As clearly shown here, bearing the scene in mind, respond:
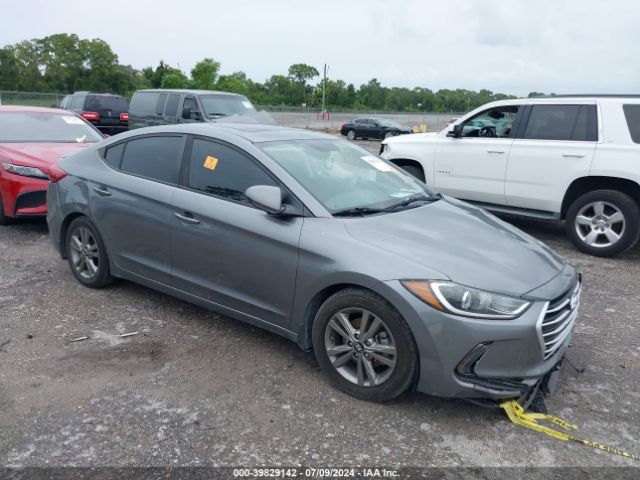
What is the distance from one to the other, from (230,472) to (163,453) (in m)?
0.39

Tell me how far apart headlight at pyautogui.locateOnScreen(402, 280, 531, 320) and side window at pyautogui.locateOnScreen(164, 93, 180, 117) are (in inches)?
408

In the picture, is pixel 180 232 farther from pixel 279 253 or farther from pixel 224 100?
pixel 224 100

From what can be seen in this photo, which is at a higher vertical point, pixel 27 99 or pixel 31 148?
pixel 31 148

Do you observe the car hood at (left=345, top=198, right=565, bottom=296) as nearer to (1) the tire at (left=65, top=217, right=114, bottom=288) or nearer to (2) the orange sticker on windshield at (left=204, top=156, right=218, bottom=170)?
(2) the orange sticker on windshield at (left=204, top=156, right=218, bottom=170)

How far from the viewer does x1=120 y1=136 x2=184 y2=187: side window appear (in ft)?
14.6

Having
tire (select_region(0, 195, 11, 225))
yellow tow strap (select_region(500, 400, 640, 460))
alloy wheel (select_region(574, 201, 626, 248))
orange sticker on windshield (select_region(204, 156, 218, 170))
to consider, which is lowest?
tire (select_region(0, 195, 11, 225))

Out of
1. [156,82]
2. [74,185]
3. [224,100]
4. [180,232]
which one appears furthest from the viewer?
[156,82]

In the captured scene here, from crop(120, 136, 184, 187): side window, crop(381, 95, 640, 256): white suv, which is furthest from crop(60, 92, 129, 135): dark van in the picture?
crop(120, 136, 184, 187): side window

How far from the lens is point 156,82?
223 feet

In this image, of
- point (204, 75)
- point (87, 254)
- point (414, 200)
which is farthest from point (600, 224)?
point (204, 75)

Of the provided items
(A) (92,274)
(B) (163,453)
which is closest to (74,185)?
(A) (92,274)

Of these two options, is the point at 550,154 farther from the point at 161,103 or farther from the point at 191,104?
the point at 161,103

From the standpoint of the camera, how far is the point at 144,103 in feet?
42.9

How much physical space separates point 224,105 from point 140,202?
27.9ft
